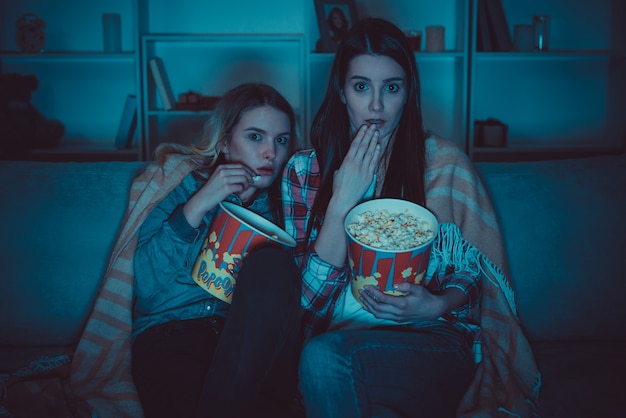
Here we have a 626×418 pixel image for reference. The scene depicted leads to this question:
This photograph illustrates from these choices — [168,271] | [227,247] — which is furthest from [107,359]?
[227,247]

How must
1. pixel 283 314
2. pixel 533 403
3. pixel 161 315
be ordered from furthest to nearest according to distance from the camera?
pixel 161 315 → pixel 533 403 → pixel 283 314

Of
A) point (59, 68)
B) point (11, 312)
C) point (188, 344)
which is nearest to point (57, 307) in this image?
point (11, 312)

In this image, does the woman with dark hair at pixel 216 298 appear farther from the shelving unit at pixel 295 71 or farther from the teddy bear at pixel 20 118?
the teddy bear at pixel 20 118

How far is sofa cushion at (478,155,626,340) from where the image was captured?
1.52m

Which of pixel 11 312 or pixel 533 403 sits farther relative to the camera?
pixel 11 312

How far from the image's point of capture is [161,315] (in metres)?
1.41

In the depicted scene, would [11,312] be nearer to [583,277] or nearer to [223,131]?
[223,131]

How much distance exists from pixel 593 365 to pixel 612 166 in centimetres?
54

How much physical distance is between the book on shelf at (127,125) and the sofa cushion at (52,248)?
1365 millimetres

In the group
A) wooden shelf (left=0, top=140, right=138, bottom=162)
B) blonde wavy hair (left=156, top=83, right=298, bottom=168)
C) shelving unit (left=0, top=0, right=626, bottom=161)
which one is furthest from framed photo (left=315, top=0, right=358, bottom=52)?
blonde wavy hair (left=156, top=83, right=298, bottom=168)

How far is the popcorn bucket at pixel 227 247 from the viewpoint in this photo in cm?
121

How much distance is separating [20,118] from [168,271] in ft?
6.17

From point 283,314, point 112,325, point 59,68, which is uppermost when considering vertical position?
point 59,68

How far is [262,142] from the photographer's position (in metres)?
1.56
